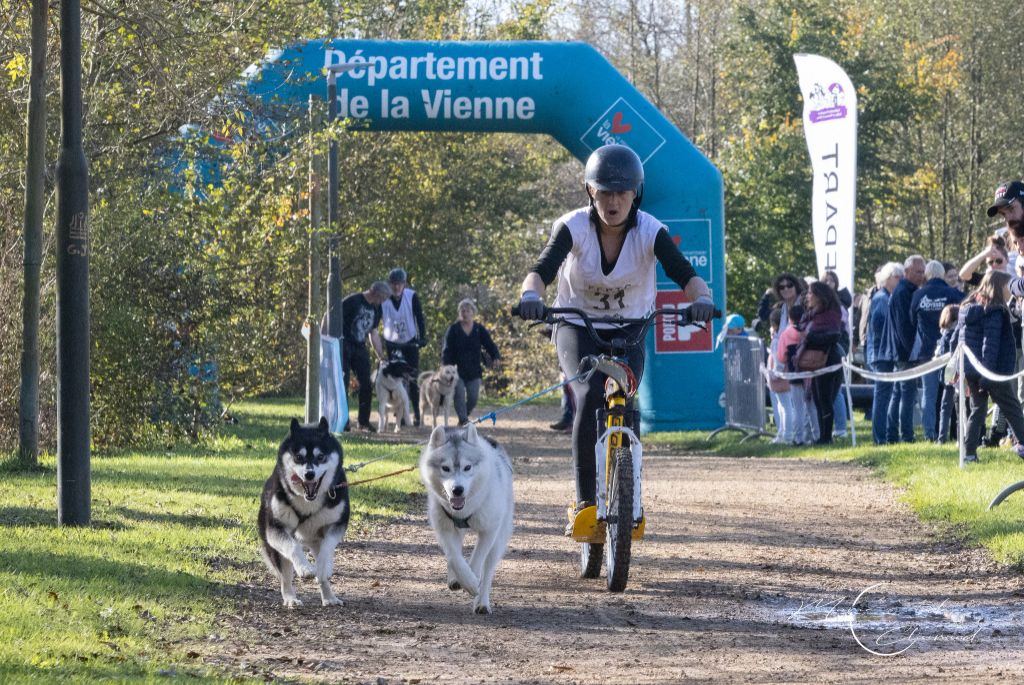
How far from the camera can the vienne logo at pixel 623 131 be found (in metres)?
20.0

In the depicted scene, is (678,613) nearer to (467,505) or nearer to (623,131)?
(467,505)

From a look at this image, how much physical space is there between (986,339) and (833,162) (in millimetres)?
8539

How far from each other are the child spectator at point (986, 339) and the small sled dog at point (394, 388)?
9.55 m

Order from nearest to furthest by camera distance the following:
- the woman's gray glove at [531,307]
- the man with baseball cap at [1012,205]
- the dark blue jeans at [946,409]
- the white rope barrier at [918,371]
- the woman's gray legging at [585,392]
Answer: the woman's gray glove at [531,307] → the woman's gray legging at [585,392] → the man with baseball cap at [1012,205] → the white rope barrier at [918,371] → the dark blue jeans at [946,409]

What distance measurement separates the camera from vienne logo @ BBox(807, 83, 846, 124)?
21.7 metres

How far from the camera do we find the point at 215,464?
48.2 feet

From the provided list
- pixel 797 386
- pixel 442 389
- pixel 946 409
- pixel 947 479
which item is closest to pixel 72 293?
pixel 947 479

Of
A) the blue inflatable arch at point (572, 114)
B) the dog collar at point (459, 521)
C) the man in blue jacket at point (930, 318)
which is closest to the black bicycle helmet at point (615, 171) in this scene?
the dog collar at point (459, 521)

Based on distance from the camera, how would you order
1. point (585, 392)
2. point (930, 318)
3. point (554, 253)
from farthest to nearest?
point (930, 318) → point (585, 392) → point (554, 253)

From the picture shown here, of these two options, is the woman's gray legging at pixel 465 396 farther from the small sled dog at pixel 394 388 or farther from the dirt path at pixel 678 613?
the dirt path at pixel 678 613

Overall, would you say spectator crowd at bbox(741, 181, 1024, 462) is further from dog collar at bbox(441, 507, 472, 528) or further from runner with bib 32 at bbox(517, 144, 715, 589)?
dog collar at bbox(441, 507, 472, 528)

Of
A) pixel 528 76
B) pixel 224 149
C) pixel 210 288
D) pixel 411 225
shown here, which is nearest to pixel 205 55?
pixel 224 149

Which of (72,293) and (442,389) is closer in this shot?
(72,293)

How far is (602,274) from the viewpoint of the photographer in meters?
8.09
